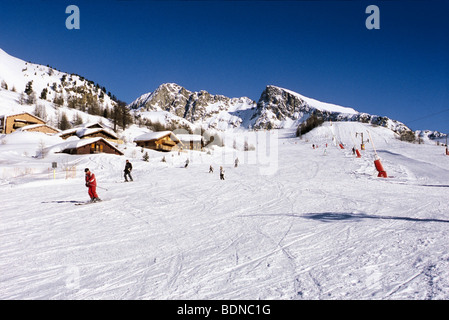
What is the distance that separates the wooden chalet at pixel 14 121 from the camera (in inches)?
2365

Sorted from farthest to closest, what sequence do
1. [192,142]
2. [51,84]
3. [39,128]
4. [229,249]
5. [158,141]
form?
[51,84]
[192,142]
[39,128]
[158,141]
[229,249]

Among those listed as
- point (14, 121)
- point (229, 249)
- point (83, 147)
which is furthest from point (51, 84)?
point (229, 249)

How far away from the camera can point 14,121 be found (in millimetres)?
61438

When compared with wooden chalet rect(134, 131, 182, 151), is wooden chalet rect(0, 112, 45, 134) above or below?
above

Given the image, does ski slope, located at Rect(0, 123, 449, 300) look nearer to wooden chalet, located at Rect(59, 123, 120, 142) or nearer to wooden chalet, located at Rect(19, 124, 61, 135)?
wooden chalet, located at Rect(59, 123, 120, 142)

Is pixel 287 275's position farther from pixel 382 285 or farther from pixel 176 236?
pixel 176 236

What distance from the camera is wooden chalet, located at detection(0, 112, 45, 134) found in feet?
197

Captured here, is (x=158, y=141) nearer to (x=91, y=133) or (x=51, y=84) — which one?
(x=91, y=133)

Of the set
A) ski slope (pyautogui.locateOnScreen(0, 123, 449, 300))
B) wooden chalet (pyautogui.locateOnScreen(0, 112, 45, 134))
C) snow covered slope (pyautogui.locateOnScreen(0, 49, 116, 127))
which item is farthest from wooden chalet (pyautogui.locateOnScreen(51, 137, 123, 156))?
snow covered slope (pyautogui.locateOnScreen(0, 49, 116, 127))

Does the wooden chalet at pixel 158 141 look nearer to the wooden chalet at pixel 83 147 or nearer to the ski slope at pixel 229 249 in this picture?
the wooden chalet at pixel 83 147

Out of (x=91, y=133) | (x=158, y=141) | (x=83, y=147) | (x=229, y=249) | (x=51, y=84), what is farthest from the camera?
(x=51, y=84)

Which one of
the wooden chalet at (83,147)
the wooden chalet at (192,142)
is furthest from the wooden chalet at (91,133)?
the wooden chalet at (192,142)

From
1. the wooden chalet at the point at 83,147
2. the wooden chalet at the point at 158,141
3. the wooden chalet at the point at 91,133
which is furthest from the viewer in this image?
the wooden chalet at the point at 158,141
